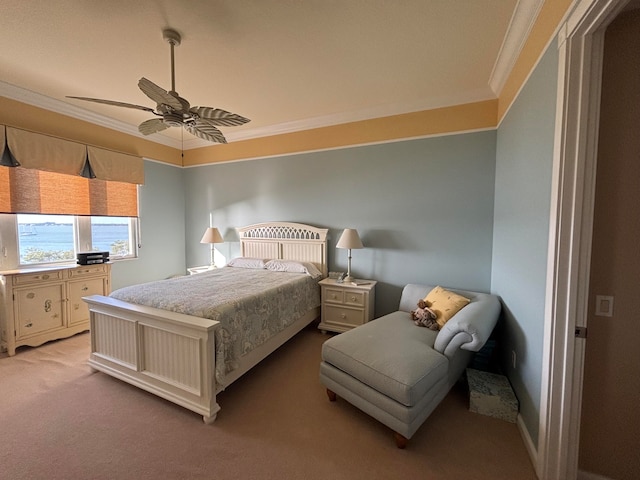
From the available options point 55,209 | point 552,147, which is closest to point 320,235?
point 552,147

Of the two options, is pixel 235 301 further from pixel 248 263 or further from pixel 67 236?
pixel 67 236

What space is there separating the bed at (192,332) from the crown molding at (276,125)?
2269mm

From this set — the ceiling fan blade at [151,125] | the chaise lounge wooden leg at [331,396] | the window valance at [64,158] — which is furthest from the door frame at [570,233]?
the window valance at [64,158]

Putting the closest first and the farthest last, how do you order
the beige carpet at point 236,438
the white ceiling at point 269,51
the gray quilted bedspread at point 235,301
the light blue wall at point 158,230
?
the beige carpet at point 236,438 → the white ceiling at point 269,51 → the gray quilted bedspread at point 235,301 → the light blue wall at point 158,230

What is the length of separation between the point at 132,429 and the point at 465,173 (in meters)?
3.83

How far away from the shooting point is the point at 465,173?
3039mm

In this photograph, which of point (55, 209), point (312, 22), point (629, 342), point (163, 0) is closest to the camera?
point (629, 342)

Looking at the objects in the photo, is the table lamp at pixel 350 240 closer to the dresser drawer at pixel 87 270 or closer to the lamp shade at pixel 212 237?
the lamp shade at pixel 212 237

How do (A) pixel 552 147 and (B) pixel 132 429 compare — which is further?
(B) pixel 132 429

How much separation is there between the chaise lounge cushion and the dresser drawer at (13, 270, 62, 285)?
10.7ft

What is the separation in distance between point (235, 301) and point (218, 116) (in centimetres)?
153

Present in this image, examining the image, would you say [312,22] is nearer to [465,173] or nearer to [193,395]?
[465,173]

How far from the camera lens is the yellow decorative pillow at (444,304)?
7.88ft

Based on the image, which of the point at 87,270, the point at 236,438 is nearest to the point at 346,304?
the point at 236,438
